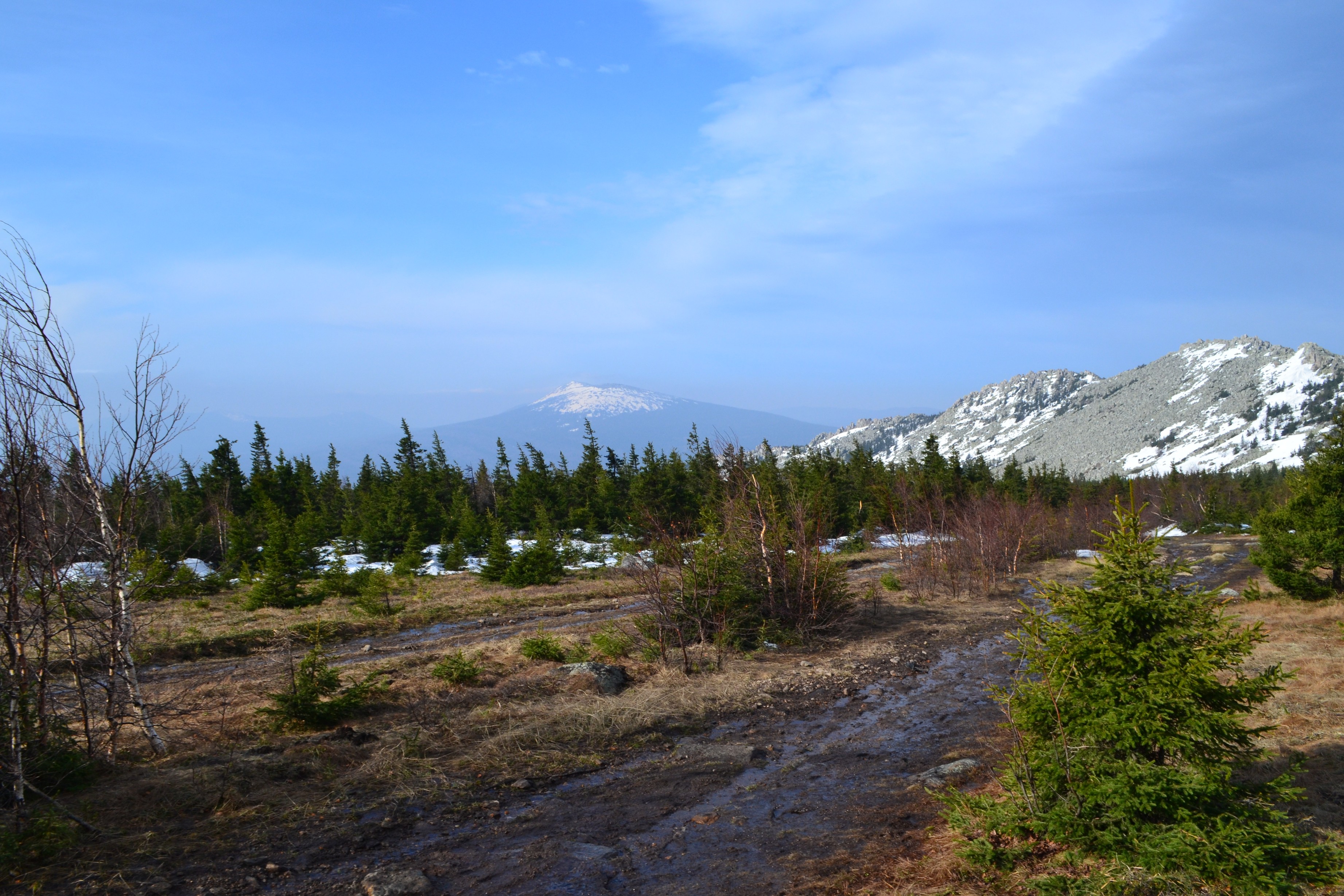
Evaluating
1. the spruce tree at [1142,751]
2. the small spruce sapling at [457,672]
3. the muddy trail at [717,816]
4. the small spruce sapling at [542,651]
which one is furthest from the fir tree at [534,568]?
the spruce tree at [1142,751]

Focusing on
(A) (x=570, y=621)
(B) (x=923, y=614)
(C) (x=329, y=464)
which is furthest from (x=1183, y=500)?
(C) (x=329, y=464)

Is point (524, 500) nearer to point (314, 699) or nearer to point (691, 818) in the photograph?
point (314, 699)

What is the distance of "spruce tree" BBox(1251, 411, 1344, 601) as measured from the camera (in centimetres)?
1795

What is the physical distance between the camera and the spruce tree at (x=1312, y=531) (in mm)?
17953

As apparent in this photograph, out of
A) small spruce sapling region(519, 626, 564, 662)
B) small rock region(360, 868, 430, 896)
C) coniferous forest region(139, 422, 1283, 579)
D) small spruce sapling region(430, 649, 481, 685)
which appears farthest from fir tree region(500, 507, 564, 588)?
small rock region(360, 868, 430, 896)

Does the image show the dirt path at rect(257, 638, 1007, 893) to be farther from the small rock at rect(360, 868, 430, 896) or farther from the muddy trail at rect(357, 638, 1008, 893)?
the small rock at rect(360, 868, 430, 896)

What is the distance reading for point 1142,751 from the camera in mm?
5461

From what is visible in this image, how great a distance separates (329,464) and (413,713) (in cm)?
5896

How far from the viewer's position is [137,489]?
8.32m

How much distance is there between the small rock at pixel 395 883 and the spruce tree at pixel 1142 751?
473 centimetres

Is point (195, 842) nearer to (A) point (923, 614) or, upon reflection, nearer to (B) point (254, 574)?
(A) point (923, 614)

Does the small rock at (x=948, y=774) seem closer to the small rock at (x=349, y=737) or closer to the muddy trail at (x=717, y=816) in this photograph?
the muddy trail at (x=717, y=816)

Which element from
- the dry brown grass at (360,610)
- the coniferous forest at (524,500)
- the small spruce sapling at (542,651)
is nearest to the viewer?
the small spruce sapling at (542,651)

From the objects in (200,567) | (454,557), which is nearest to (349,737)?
(454,557)
